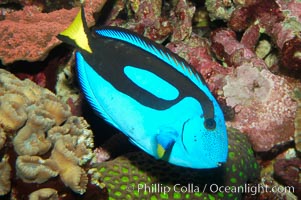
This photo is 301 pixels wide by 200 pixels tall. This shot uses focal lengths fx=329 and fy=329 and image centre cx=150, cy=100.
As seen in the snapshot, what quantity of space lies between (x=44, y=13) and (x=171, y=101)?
258 cm

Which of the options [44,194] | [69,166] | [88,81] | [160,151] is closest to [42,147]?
[69,166]

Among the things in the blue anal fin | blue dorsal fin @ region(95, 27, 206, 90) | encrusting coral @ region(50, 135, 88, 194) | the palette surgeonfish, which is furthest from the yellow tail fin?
encrusting coral @ region(50, 135, 88, 194)

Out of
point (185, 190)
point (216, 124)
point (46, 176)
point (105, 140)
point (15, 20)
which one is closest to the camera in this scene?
point (216, 124)

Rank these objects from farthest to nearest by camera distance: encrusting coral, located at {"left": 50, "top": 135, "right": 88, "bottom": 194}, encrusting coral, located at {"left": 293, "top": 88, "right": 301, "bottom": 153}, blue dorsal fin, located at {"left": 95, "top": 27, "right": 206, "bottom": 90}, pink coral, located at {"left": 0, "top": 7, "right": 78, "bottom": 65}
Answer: encrusting coral, located at {"left": 293, "top": 88, "right": 301, "bottom": 153}, pink coral, located at {"left": 0, "top": 7, "right": 78, "bottom": 65}, encrusting coral, located at {"left": 50, "top": 135, "right": 88, "bottom": 194}, blue dorsal fin, located at {"left": 95, "top": 27, "right": 206, "bottom": 90}

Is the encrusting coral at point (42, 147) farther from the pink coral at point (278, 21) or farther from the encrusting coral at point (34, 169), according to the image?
the pink coral at point (278, 21)

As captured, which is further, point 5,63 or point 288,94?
point 288,94

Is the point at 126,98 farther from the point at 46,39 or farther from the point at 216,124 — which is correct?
the point at 46,39

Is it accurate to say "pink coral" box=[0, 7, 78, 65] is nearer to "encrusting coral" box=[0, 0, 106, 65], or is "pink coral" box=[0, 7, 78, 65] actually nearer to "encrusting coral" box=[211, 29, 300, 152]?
"encrusting coral" box=[0, 0, 106, 65]

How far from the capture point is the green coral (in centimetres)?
306

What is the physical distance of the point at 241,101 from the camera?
3977 millimetres

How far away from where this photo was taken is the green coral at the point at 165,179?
3.06 meters

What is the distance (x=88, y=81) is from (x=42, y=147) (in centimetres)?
72

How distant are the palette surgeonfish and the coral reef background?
0.72 m

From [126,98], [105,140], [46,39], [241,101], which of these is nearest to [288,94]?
[241,101]
